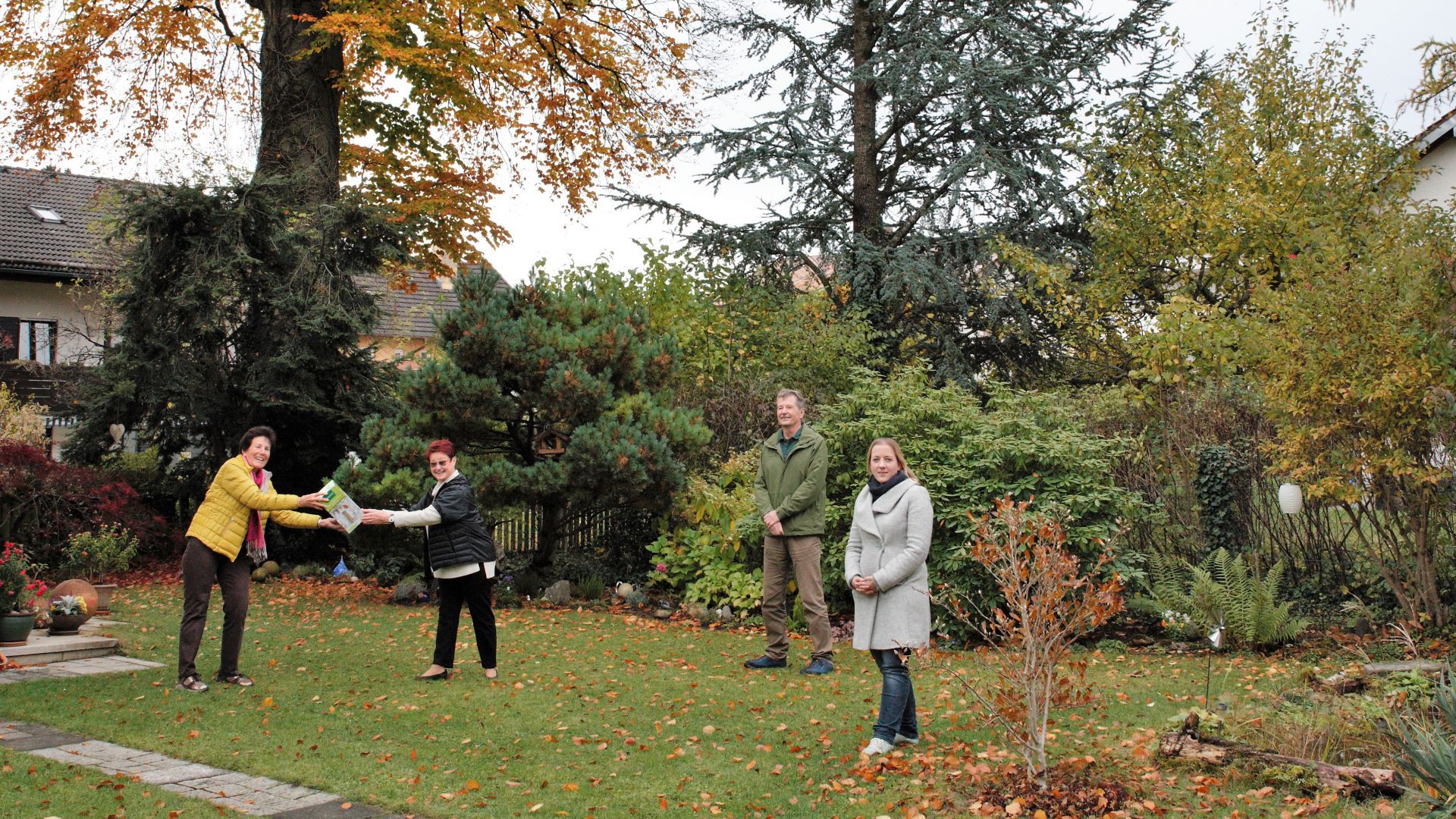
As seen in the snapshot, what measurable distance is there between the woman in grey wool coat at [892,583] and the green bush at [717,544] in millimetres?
4657

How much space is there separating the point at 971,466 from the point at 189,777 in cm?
659

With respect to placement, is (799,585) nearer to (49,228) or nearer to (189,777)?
(189,777)

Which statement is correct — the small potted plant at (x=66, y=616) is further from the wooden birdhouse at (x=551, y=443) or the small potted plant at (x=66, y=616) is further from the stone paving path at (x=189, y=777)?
the wooden birdhouse at (x=551, y=443)

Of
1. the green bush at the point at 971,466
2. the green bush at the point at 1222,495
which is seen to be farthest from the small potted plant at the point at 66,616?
the green bush at the point at 1222,495

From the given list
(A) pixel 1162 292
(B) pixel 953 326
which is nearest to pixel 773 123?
(B) pixel 953 326

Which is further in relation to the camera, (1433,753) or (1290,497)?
(1290,497)

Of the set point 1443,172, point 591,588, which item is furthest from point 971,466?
point 1443,172

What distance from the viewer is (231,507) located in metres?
7.29

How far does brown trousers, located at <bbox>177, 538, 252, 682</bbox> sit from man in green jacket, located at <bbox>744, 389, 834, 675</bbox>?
11.7ft

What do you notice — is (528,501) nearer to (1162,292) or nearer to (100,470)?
(100,470)

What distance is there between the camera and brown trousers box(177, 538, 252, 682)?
715 centimetres

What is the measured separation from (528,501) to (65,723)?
539cm

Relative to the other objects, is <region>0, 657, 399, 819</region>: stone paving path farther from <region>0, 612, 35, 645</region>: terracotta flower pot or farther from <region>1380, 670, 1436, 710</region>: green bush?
<region>1380, 670, 1436, 710</region>: green bush

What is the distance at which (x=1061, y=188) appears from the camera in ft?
55.9
